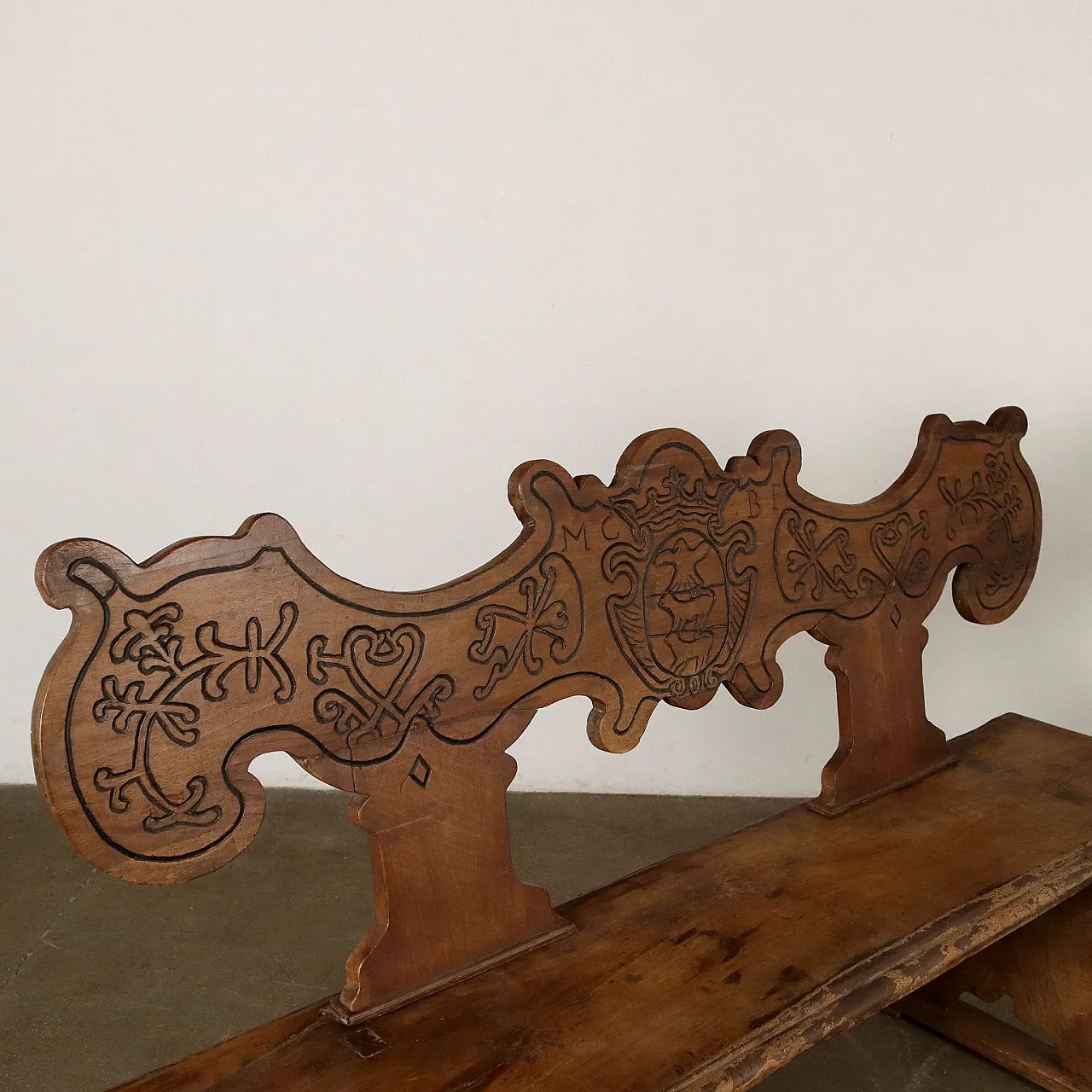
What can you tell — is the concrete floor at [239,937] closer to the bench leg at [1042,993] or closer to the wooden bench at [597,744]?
the bench leg at [1042,993]

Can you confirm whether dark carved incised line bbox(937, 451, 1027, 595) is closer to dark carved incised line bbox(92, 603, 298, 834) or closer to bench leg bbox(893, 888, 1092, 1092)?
bench leg bbox(893, 888, 1092, 1092)

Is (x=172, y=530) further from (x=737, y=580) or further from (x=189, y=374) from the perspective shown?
(x=737, y=580)

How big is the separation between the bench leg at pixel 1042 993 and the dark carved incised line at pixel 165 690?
1677 millimetres

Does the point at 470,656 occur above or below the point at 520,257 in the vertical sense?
below

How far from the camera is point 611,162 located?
3443 mm

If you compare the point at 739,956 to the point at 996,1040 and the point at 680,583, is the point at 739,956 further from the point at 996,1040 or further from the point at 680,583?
the point at 996,1040

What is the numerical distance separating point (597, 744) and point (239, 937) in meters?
1.63

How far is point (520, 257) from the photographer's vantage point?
3512 mm

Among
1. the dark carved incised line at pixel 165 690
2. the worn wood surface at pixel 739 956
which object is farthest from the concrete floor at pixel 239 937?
the dark carved incised line at pixel 165 690

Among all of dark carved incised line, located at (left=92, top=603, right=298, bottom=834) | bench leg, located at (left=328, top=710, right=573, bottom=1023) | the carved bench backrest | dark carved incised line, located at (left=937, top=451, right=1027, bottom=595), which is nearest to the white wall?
dark carved incised line, located at (left=937, top=451, right=1027, bottom=595)

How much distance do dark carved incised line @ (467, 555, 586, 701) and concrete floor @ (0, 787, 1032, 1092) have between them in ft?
4.31

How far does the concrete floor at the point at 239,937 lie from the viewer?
8.54ft

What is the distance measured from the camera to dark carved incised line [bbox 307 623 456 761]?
61.7 inches

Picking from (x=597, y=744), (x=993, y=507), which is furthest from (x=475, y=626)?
(x=993, y=507)
